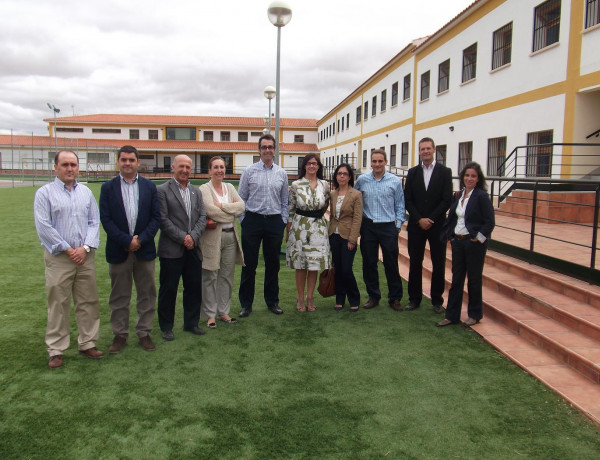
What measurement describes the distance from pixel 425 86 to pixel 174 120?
3758cm

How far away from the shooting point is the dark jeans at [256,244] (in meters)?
5.00

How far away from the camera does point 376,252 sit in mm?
5367

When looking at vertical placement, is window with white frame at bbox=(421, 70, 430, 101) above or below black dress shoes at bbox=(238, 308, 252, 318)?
above

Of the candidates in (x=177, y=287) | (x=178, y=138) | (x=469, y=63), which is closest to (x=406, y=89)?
Result: (x=469, y=63)

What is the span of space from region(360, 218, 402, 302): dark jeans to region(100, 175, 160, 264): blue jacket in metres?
2.35

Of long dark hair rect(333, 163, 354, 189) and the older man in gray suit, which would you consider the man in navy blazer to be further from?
long dark hair rect(333, 163, 354, 189)

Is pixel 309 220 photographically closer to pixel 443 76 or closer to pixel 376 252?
pixel 376 252

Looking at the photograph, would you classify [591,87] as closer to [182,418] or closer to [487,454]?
[487,454]

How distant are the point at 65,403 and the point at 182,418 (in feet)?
2.79

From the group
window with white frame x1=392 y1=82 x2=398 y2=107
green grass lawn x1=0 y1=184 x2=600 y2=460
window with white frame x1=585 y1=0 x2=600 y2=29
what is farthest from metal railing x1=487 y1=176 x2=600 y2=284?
window with white frame x1=392 y1=82 x2=398 y2=107

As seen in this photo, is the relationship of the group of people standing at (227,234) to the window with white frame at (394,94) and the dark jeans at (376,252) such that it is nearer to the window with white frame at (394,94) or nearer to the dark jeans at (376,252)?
the dark jeans at (376,252)

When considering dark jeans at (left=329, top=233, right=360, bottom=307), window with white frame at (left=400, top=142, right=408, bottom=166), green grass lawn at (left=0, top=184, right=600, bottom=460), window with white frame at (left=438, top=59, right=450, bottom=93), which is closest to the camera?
green grass lawn at (left=0, top=184, right=600, bottom=460)

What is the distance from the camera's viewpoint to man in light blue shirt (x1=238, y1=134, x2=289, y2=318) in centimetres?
495

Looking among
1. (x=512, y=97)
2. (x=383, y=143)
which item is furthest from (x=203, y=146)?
(x=512, y=97)
